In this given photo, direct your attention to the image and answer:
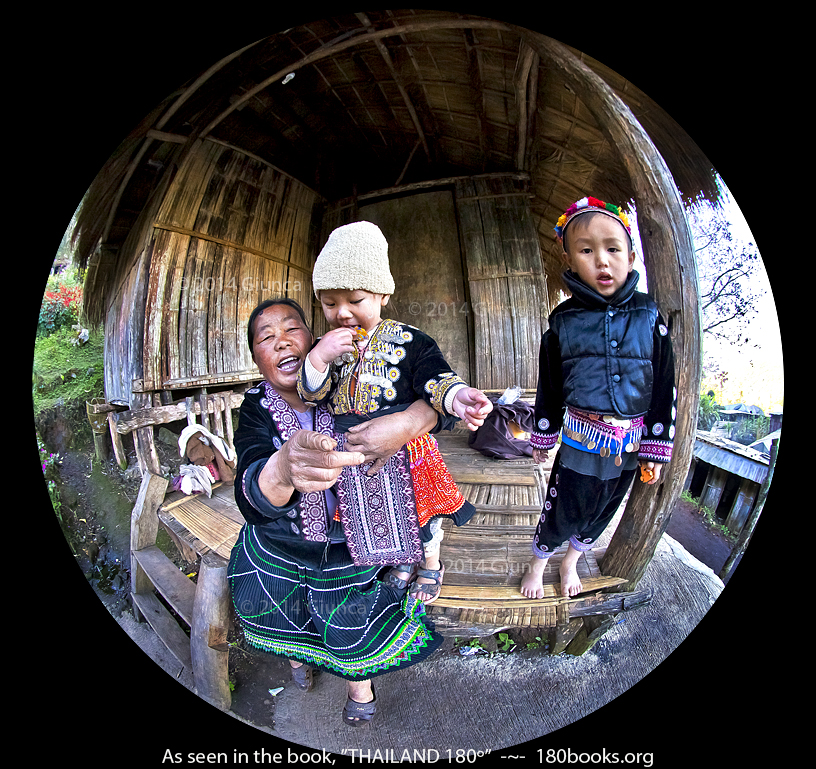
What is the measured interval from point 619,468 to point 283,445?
1127mm

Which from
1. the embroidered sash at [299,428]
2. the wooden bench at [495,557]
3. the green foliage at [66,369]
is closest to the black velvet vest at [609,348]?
the wooden bench at [495,557]

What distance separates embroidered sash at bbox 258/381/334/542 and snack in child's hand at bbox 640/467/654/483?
107 centimetres

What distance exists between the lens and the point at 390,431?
5.71ft

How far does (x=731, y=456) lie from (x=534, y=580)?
0.88 meters

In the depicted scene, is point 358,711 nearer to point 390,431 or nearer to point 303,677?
point 303,677

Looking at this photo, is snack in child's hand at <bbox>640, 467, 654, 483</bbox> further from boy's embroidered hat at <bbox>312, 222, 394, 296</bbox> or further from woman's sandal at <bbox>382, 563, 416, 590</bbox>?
boy's embroidered hat at <bbox>312, 222, 394, 296</bbox>

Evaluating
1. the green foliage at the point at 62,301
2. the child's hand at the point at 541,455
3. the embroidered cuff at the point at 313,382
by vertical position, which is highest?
the green foliage at the point at 62,301

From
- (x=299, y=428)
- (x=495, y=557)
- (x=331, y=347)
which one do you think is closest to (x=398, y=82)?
(x=331, y=347)

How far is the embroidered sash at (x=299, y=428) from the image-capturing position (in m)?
1.80

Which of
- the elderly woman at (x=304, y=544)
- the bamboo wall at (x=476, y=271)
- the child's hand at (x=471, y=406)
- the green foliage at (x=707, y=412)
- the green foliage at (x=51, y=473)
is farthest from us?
the green foliage at (x=51, y=473)

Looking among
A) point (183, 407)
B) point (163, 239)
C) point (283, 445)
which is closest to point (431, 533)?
point (283, 445)

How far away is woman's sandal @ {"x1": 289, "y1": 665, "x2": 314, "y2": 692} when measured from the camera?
215 centimetres

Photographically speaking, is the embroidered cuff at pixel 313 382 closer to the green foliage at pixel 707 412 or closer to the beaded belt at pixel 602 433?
the beaded belt at pixel 602 433

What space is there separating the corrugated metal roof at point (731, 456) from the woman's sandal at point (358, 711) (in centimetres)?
153
